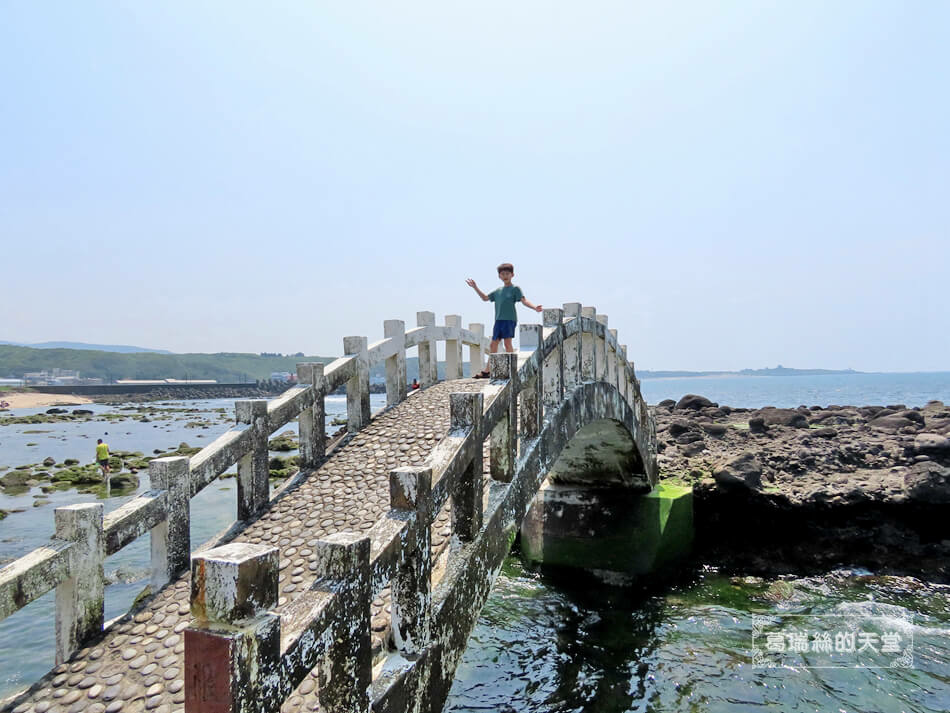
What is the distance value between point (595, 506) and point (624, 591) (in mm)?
2266

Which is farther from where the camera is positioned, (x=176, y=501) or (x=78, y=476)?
(x=78, y=476)

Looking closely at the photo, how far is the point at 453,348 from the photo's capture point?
13.4 m

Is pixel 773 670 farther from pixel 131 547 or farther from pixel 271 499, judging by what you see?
pixel 131 547

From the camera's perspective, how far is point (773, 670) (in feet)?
36.5

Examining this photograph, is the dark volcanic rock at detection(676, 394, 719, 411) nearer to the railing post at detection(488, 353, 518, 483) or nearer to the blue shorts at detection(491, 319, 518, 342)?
the blue shorts at detection(491, 319, 518, 342)

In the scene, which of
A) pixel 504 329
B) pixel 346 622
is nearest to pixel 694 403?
pixel 504 329

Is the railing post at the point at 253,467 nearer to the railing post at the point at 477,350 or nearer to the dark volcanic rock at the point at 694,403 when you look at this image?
the railing post at the point at 477,350

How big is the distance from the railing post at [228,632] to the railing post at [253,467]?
5.03 m

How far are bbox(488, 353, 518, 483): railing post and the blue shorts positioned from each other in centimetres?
246

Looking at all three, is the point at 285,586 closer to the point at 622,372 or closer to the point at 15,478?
the point at 622,372

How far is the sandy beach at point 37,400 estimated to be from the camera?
100m

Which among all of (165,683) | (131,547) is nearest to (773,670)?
(165,683)

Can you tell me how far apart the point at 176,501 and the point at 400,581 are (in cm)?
360

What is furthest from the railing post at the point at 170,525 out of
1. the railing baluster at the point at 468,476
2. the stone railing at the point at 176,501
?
the railing baluster at the point at 468,476
